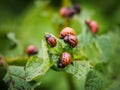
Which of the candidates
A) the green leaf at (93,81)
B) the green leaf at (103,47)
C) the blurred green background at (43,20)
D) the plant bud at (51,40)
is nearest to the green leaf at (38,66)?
the plant bud at (51,40)

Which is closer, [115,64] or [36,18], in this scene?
[115,64]

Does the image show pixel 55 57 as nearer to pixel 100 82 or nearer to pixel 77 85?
pixel 100 82

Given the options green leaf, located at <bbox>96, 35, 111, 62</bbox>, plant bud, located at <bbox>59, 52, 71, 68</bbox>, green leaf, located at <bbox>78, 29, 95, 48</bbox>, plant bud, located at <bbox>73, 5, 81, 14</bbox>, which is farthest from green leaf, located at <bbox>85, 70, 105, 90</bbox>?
plant bud, located at <bbox>73, 5, 81, 14</bbox>

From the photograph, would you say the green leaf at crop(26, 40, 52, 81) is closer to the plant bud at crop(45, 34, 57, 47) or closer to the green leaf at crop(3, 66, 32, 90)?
the plant bud at crop(45, 34, 57, 47)

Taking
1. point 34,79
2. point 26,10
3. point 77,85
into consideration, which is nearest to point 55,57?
point 34,79

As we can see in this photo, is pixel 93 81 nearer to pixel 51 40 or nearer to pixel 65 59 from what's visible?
pixel 65 59

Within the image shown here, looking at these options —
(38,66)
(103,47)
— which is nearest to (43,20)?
(103,47)

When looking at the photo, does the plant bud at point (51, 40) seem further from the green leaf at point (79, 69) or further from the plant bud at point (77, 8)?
the plant bud at point (77, 8)
